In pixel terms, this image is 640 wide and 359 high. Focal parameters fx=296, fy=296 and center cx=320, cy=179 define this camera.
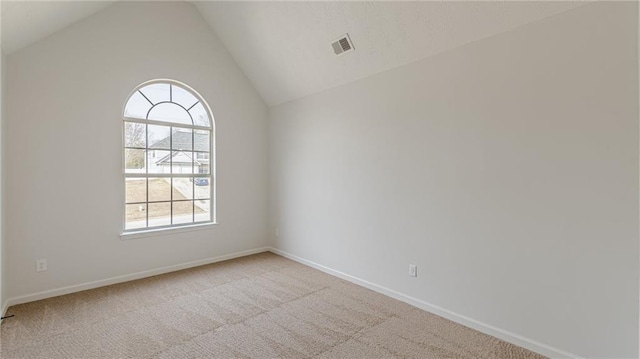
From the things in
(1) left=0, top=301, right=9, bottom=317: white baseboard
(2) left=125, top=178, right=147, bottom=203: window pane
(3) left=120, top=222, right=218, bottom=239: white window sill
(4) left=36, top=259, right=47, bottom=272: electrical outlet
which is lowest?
(1) left=0, top=301, right=9, bottom=317: white baseboard

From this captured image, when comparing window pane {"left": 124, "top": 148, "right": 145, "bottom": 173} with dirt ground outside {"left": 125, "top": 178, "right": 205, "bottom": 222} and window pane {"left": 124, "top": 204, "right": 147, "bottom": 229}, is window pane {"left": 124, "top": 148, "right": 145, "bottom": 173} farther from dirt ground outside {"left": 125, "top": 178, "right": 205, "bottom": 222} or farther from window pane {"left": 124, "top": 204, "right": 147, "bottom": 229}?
window pane {"left": 124, "top": 204, "right": 147, "bottom": 229}

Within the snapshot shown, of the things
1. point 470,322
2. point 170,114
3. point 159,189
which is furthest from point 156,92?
point 470,322

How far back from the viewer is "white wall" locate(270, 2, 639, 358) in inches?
73.4

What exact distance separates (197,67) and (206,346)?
11.5 ft

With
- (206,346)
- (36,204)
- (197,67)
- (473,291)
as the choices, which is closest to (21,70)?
(36,204)

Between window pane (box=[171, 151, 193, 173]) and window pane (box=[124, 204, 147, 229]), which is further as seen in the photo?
window pane (box=[171, 151, 193, 173])

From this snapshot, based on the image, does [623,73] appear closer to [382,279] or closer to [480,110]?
[480,110]

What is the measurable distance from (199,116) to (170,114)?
0.39 meters

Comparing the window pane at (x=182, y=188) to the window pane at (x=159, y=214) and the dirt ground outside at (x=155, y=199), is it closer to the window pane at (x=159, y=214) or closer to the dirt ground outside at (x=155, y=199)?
the dirt ground outside at (x=155, y=199)

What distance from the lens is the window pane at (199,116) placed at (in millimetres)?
4199

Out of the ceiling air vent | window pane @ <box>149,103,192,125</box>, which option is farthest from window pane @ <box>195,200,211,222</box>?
the ceiling air vent

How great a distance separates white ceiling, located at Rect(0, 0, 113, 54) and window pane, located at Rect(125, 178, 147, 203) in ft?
5.38

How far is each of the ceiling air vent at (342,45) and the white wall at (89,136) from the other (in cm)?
194

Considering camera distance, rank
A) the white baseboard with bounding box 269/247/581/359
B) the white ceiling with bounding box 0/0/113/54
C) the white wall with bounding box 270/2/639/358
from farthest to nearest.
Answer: the white ceiling with bounding box 0/0/113/54, the white baseboard with bounding box 269/247/581/359, the white wall with bounding box 270/2/639/358
